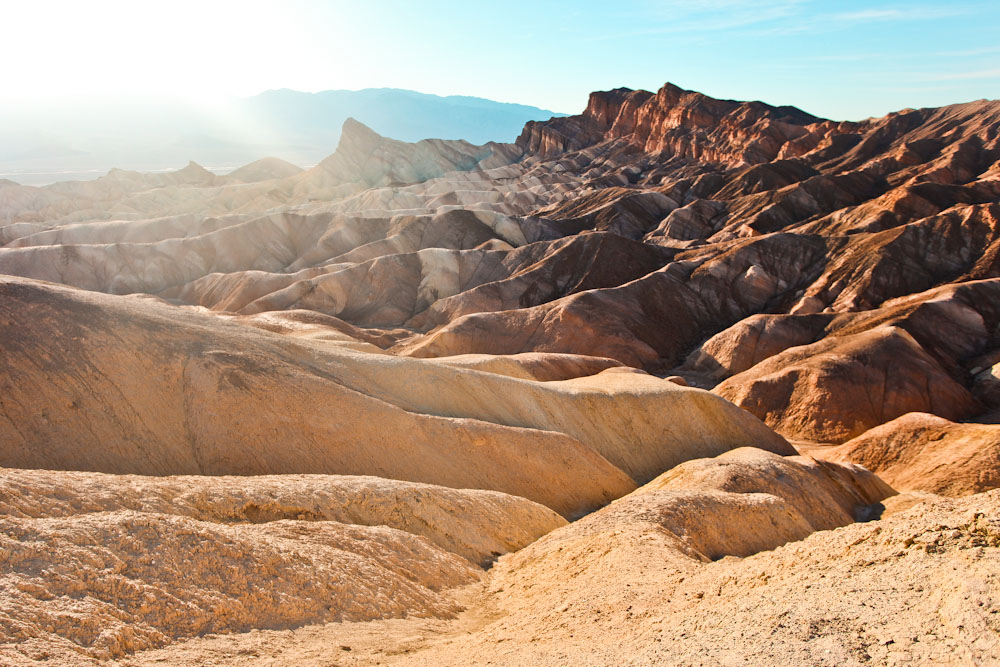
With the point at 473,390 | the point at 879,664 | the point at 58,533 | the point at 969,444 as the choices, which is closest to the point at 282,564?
the point at 58,533

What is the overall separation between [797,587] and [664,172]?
335 ft

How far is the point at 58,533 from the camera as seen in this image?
303 inches

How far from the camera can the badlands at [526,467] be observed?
6830 millimetres

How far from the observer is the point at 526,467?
17406 millimetres

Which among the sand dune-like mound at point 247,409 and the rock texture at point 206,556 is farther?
the sand dune-like mound at point 247,409

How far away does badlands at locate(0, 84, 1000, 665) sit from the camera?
6.83 m

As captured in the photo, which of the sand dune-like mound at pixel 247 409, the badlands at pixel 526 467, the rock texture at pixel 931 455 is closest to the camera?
the badlands at pixel 526 467

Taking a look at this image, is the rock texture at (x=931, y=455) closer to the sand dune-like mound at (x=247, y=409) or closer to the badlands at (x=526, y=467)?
the badlands at (x=526, y=467)

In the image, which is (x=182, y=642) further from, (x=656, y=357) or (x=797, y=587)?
Answer: (x=656, y=357)

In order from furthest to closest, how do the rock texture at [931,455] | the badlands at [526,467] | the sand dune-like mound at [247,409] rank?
1. the rock texture at [931,455]
2. the sand dune-like mound at [247,409]
3. the badlands at [526,467]

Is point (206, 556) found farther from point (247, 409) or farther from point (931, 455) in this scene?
point (931, 455)

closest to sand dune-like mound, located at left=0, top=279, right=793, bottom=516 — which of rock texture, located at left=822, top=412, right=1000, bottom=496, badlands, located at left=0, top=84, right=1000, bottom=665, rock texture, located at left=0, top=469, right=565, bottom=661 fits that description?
badlands, located at left=0, top=84, right=1000, bottom=665

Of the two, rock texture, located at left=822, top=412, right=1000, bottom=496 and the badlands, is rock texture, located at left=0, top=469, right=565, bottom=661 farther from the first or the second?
rock texture, located at left=822, top=412, right=1000, bottom=496

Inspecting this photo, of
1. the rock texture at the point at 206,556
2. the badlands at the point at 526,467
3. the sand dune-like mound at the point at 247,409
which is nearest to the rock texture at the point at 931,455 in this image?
the badlands at the point at 526,467
